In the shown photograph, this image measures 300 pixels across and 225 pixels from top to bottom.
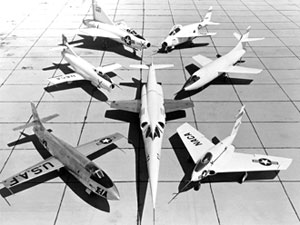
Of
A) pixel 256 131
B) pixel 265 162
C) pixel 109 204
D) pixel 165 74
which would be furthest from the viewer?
pixel 165 74

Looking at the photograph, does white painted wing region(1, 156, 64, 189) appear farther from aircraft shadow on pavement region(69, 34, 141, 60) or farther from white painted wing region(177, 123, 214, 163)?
aircraft shadow on pavement region(69, 34, 141, 60)

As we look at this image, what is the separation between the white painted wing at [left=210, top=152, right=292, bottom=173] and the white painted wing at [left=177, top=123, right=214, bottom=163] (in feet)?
4.48

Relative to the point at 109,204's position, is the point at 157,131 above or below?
above

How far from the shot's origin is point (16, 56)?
31.6 metres

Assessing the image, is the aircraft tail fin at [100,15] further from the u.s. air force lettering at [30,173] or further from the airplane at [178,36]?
the u.s. air force lettering at [30,173]

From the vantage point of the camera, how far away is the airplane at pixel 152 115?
16195mm

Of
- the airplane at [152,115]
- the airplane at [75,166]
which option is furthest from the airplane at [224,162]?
the airplane at [75,166]

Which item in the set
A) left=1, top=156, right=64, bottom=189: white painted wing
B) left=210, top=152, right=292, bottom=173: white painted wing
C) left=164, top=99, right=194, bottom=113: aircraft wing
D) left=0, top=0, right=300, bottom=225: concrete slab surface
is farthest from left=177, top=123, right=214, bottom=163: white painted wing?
left=1, top=156, right=64, bottom=189: white painted wing

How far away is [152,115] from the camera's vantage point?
1947 cm

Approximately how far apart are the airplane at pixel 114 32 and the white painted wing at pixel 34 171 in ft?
54.9

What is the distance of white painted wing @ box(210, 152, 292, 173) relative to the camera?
16.8 meters

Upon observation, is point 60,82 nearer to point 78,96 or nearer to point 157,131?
point 78,96

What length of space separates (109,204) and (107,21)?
2418cm

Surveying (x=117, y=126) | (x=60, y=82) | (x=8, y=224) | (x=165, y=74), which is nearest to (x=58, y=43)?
(x=60, y=82)
